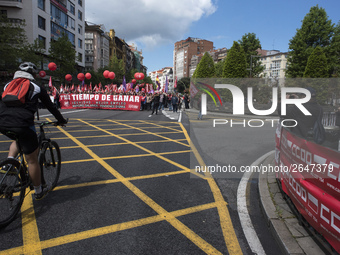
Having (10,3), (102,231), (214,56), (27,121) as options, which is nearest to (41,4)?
(10,3)

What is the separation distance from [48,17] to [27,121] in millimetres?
44130

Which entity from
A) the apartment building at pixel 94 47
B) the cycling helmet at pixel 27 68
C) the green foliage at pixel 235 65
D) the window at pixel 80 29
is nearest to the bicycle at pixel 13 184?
the cycling helmet at pixel 27 68

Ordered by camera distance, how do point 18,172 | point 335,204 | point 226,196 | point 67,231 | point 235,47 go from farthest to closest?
point 235,47
point 226,196
point 18,172
point 67,231
point 335,204

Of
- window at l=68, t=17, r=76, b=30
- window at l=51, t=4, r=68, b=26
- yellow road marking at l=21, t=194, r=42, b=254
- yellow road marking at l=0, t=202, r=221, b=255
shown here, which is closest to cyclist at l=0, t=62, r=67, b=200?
yellow road marking at l=21, t=194, r=42, b=254

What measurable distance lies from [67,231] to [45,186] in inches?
43.8

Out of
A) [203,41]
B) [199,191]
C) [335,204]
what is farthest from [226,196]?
[203,41]

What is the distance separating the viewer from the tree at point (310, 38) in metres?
35.3

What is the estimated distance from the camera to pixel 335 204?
2574mm

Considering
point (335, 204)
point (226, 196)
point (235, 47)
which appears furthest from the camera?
point (235, 47)

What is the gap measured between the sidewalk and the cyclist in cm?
314

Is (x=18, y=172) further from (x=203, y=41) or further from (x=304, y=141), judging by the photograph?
(x=203, y=41)

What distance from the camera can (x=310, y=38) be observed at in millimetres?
35844

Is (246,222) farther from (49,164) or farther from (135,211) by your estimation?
(49,164)

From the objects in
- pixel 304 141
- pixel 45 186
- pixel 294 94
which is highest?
pixel 294 94
